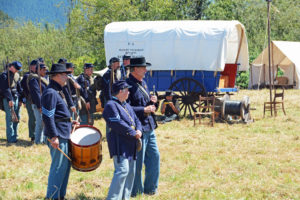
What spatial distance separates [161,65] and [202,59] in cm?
144

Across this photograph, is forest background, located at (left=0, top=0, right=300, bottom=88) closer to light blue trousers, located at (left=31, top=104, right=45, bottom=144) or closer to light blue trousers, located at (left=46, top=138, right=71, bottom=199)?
light blue trousers, located at (left=31, top=104, right=45, bottom=144)

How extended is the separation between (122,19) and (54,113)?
25099mm

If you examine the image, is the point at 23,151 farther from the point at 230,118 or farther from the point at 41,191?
the point at 230,118

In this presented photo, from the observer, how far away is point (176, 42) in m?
13.4

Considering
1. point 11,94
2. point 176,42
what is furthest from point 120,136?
point 176,42

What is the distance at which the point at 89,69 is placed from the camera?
1005cm

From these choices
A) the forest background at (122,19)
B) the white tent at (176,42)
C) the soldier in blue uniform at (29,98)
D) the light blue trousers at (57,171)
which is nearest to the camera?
the light blue trousers at (57,171)

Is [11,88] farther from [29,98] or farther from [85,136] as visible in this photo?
[85,136]

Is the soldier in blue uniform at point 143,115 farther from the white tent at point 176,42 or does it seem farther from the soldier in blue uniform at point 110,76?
the white tent at point 176,42

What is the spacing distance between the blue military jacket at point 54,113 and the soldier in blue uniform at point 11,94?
4.77 metres

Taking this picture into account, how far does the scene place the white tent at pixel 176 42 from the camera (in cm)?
1295

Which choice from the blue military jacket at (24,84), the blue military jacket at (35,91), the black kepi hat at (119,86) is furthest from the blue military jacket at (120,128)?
the blue military jacket at (24,84)

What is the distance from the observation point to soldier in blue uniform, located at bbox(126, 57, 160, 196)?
204 inches

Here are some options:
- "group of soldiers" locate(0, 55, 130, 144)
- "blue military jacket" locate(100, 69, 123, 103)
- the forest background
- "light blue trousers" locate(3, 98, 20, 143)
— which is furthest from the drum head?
the forest background
